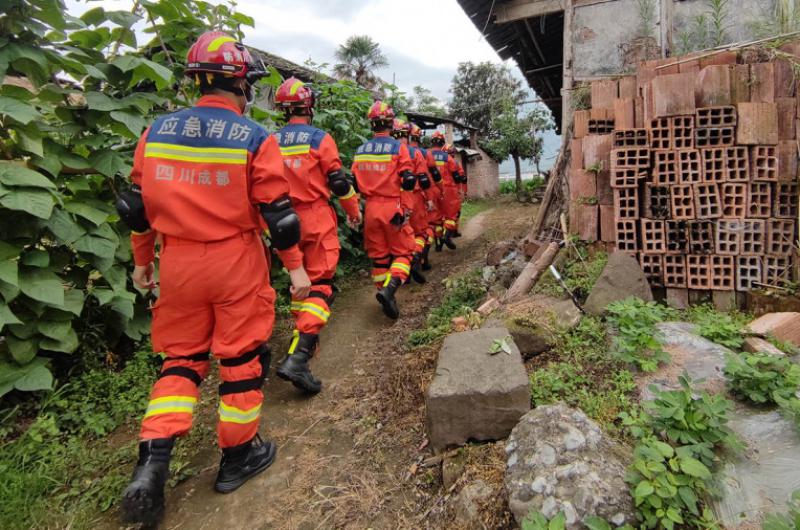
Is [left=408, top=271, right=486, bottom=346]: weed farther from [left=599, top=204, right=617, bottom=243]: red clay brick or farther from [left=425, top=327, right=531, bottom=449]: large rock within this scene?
[left=599, top=204, right=617, bottom=243]: red clay brick

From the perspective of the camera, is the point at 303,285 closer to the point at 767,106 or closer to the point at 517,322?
the point at 517,322

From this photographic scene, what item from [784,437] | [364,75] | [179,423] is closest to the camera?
[784,437]

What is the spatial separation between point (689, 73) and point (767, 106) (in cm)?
64

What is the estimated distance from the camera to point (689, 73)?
368 cm

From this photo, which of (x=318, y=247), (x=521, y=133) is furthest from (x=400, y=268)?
(x=521, y=133)

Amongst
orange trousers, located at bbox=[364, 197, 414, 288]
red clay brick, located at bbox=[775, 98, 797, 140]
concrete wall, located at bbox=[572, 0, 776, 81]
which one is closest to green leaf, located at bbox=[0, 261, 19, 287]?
orange trousers, located at bbox=[364, 197, 414, 288]

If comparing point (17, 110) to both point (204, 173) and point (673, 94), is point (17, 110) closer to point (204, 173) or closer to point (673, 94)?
point (204, 173)

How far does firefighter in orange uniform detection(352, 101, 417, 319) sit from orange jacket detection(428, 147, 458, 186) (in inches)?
140

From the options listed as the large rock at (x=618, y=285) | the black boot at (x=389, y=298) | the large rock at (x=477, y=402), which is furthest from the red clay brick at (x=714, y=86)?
the black boot at (x=389, y=298)

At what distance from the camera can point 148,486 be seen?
2.10 m

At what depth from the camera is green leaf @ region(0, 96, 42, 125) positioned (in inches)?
102

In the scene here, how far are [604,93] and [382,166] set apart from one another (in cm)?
243

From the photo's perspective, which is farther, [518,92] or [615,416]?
[518,92]

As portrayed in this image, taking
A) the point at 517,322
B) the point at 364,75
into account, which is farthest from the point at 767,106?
the point at 364,75
